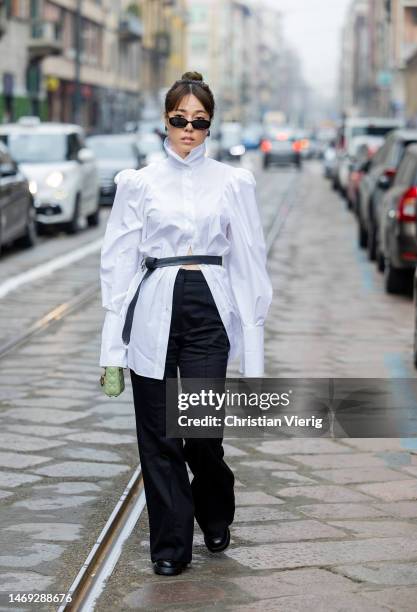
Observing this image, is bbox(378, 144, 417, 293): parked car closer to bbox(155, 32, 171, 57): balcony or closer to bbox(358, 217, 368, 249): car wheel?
bbox(358, 217, 368, 249): car wheel

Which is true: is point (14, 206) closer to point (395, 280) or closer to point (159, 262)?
point (395, 280)

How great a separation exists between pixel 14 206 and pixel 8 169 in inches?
19.7

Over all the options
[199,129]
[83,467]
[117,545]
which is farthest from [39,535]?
[199,129]

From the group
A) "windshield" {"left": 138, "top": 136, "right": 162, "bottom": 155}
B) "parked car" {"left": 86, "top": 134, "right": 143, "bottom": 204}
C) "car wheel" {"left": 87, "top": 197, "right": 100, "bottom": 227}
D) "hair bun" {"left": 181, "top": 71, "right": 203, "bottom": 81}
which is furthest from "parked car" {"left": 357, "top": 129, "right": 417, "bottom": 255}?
"windshield" {"left": 138, "top": 136, "right": 162, "bottom": 155}

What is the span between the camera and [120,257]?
5.09m

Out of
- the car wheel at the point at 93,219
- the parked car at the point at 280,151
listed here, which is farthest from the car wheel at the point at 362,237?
the parked car at the point at 280,151

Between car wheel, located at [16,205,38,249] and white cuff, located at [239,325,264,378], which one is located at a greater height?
white cuff, located at [239,325,264,378]

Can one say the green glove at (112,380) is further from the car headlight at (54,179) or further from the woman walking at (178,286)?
the car headlight at (54,179)

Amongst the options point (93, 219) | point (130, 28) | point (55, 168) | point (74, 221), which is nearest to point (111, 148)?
point (93, 219)

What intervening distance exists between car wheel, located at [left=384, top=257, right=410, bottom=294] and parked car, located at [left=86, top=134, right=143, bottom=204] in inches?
578

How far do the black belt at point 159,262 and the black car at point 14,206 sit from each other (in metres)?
13.3

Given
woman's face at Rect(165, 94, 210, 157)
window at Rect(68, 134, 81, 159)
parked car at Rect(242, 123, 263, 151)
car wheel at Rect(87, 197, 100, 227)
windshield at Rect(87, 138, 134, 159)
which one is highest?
woman's face at Rect(165, 94, 210, 157)

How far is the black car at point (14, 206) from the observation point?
1845 cm

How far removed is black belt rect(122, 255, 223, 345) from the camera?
16.6ft
